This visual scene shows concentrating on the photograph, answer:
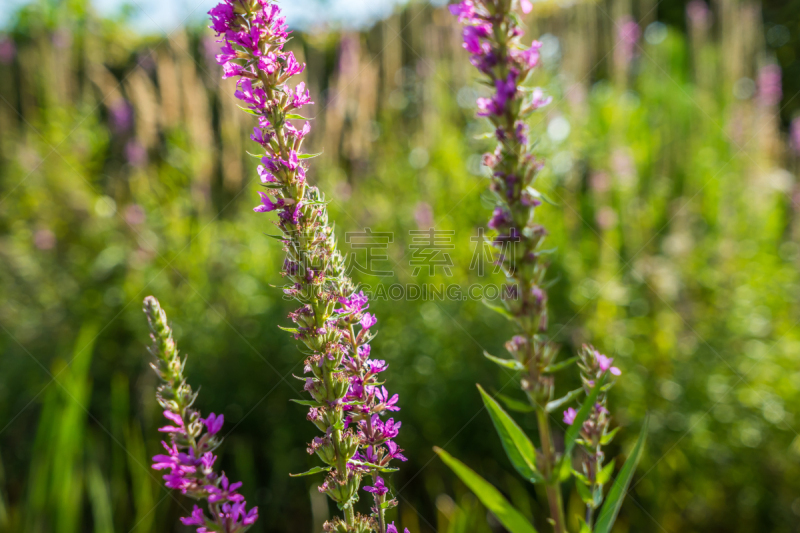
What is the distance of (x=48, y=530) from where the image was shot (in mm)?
2135

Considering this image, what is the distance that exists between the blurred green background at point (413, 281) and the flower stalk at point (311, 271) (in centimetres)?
38

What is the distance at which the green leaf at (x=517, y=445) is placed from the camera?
955 millimetres

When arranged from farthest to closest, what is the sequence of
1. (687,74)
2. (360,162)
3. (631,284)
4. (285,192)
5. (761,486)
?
1. (687,74)
2. (360,162)
3. (631,284)
4. (761,486)
5. (285,192)

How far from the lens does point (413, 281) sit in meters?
4.19

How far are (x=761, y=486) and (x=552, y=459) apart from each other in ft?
9.63

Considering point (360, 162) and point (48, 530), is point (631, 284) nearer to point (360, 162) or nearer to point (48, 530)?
point (360, 162)

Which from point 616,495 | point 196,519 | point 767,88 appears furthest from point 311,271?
point 767,88

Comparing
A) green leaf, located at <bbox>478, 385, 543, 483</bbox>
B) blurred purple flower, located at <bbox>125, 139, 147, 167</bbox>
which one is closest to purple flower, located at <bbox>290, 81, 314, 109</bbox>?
green leaf, located at <bbox>478, 385, 543, 483</bbox>

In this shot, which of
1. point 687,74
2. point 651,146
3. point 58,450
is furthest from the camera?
point 687,74

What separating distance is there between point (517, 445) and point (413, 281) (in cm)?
322

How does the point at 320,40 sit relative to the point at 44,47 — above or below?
below

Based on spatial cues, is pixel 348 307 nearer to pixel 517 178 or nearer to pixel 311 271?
pixel 311 271

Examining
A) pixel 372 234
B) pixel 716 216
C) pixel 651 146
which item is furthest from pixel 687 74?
pixel 372 234

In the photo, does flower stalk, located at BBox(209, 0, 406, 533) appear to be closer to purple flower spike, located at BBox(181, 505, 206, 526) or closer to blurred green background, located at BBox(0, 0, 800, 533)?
purple flower spike, located at BBox(181, 505, 206, 526)
